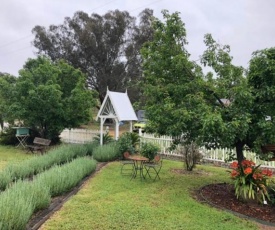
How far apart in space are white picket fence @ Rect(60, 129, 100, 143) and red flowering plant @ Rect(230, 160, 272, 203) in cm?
1070

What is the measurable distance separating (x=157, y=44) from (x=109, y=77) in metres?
26.5

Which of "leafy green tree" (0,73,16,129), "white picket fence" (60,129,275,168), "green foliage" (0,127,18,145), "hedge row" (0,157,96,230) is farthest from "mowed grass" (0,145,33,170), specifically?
"hedge row" (0,157,96,230)

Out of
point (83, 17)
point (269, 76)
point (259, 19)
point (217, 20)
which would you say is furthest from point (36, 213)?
point (83, 17)

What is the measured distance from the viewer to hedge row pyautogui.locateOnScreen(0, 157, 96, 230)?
4074 mm

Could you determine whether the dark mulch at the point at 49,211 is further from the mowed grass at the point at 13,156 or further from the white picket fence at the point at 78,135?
the white picket fence at the point at 78,135

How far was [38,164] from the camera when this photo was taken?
8.70m

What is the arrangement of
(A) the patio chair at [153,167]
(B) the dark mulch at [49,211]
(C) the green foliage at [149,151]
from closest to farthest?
(B) the dark mulch at [49,211]
(A) the patio chair at [153,167]
(C) the green foliage at [149,151]

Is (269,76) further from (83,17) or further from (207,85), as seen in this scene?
(83,17)

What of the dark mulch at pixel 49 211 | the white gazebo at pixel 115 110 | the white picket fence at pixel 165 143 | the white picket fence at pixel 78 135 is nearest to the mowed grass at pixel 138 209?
the dark mulch at pixel 49 211

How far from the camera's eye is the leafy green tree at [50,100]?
44.4 feet

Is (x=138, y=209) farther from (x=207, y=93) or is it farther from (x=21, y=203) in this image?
(x=207, y=93)

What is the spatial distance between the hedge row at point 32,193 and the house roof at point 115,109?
508cm

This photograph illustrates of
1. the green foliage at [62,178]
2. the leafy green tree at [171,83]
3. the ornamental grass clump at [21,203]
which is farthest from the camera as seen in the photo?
the leafy green tree at [171,83]

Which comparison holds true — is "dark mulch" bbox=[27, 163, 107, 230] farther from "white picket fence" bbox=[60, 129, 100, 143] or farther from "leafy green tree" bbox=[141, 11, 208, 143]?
"white picket fence" bbox=[60, 129, 100, 143]
